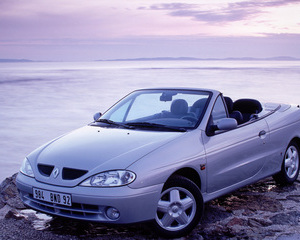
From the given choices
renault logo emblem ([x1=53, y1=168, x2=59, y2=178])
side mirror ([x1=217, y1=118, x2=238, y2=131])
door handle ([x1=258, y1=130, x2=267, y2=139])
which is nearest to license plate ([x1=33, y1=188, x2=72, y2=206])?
renault logo emblem ([x1=53, y1=168, x2=59, y2=178])

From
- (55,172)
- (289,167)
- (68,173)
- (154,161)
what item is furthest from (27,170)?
(289,167)

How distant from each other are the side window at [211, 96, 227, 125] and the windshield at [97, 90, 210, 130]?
13cm

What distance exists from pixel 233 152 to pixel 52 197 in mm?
1915

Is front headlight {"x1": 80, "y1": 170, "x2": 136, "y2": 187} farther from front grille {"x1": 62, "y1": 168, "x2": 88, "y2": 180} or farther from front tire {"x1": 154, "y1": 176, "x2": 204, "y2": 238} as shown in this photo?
front tire {"x1": 154, "y1": 176, "x2": 204, "y2": 238}

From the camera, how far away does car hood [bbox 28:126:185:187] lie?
3664 mm

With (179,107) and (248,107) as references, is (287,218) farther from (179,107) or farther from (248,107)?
(248,107)

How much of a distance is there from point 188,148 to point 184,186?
35cm

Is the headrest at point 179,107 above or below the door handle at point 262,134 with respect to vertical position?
above

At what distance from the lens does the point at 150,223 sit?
3725 millimetres

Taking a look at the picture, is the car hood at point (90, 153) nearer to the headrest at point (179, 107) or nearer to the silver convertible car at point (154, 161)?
the silver convertible car at point (154, 161)

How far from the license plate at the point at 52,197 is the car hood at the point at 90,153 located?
90mm

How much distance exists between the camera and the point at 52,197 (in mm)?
3697

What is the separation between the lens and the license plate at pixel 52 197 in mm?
3607

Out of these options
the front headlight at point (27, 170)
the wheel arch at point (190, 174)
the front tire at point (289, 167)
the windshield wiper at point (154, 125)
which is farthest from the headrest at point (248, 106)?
the front headlight at point (27, 170)
